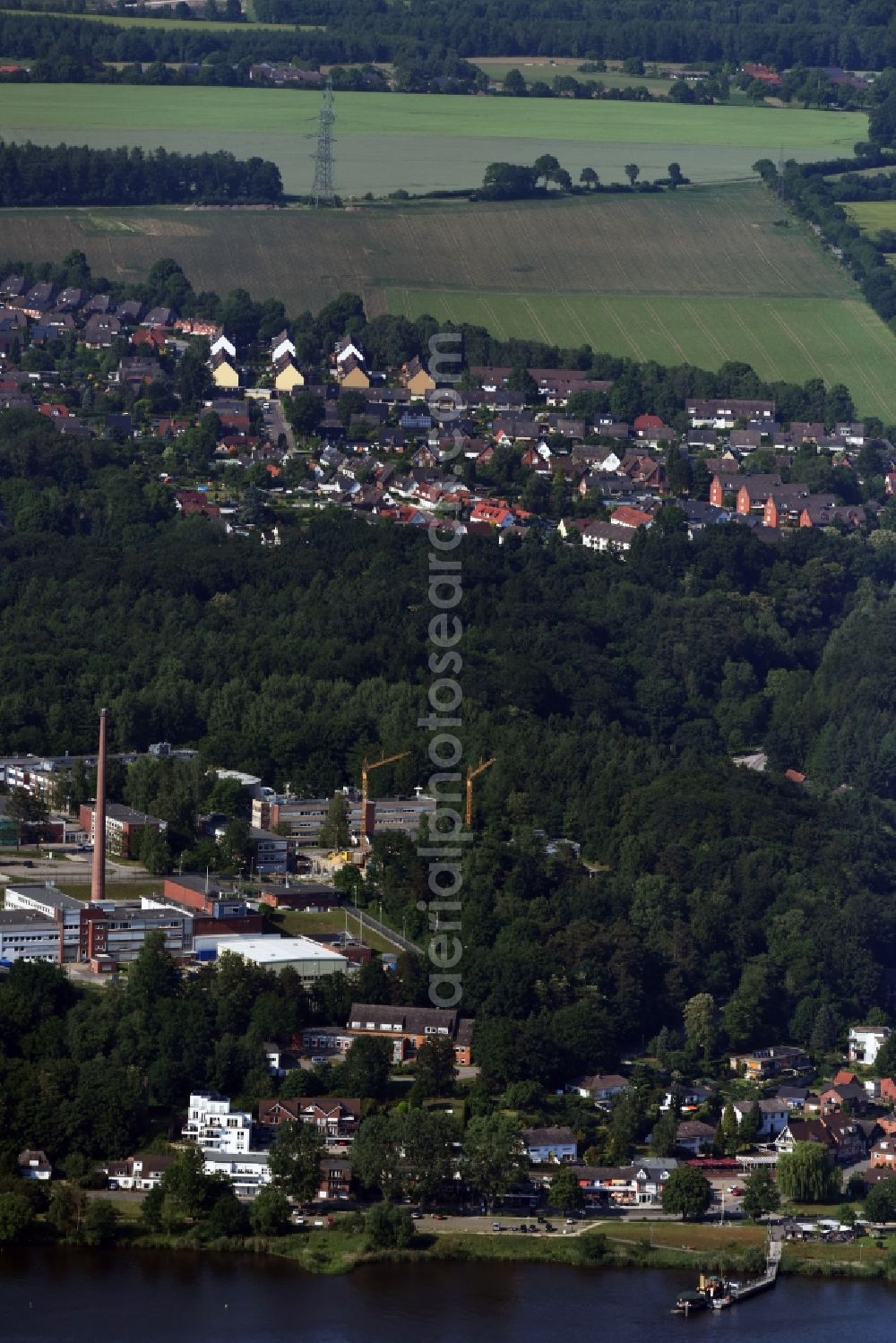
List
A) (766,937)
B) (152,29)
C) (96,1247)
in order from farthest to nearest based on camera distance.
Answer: (152,29) < (766,937) < (96,1247)

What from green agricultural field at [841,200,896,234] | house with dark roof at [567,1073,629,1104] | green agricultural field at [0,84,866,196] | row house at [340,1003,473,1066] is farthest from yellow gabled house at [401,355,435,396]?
house with dark roof at [567,1073,629,1104]

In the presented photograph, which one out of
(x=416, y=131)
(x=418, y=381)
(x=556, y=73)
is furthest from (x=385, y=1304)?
(x=556, y=73)

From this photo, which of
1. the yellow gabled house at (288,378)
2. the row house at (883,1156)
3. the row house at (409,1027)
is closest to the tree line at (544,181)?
the yellow gabled house at (288,378)

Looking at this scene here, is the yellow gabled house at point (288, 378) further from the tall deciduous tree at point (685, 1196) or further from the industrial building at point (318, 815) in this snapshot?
the tall deciduous tree at point (685, 1196)

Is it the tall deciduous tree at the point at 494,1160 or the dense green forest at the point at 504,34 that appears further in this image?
the dense green forest at the point at 504,34

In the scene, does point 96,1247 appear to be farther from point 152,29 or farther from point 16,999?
point 152,29

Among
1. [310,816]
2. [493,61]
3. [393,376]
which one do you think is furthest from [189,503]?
[493,61]

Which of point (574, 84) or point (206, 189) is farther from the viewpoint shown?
point (574, 84)
